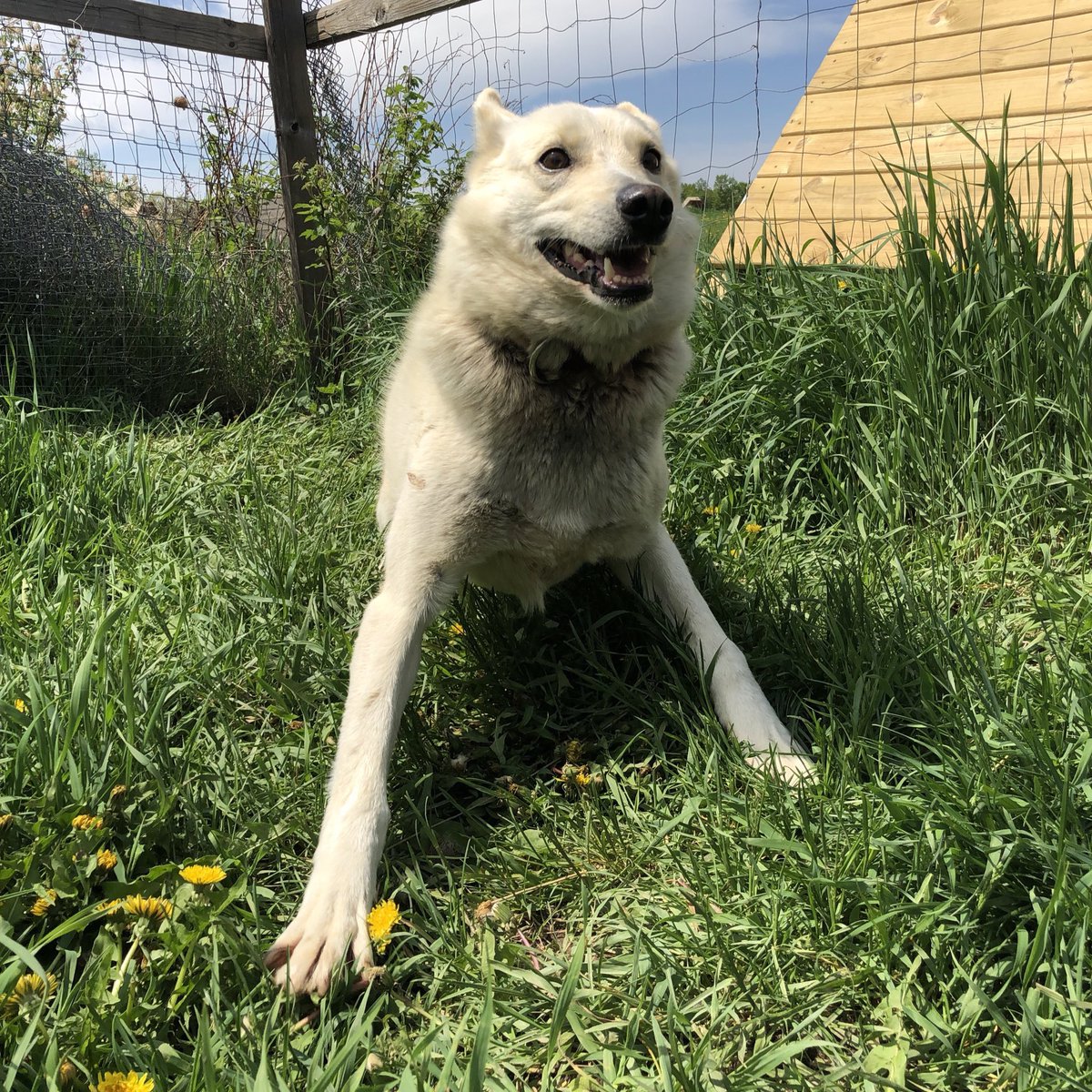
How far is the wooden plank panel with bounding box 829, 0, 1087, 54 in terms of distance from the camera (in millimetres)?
4707

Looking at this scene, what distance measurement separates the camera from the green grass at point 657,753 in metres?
1.15

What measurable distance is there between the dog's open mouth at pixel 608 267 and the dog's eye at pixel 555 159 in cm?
23

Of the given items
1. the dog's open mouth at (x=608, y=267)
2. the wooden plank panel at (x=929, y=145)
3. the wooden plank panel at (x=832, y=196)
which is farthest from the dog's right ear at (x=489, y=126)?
the wooden plank panel at (x=832, y=196)

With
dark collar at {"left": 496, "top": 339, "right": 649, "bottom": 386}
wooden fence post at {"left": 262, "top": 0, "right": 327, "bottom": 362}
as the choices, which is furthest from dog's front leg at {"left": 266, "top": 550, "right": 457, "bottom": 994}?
wooden fence post at {"left": 262, "top": 0, "right": 327, "bottom": 362}

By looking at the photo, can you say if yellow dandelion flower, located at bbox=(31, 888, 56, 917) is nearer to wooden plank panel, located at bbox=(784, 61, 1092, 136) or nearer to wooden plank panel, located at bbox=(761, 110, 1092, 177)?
wooden plank panel, located at bbox=(761, 110, 1092, 177)

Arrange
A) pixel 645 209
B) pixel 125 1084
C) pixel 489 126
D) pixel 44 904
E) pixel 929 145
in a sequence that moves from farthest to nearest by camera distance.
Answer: pixel 929 145 < pixel 489 126 < pixel 645 209 < pixel 44 904 < pixel 125 1084

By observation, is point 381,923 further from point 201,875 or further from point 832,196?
point 832,196

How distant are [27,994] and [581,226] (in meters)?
1.70

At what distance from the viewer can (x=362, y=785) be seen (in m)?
1.54

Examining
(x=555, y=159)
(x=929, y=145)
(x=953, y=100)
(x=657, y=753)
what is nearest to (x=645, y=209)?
(x=555, y=159)

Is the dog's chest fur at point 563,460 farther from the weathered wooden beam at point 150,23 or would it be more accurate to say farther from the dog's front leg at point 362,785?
the weathered wooden beam at point 150,23

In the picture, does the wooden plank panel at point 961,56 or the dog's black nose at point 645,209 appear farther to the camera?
the wooden plank panel at point 961,56

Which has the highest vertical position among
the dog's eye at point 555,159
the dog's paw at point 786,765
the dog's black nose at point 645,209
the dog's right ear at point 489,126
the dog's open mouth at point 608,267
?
the dog's right ear at point 489,126

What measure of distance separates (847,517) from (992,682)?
3.14ft
